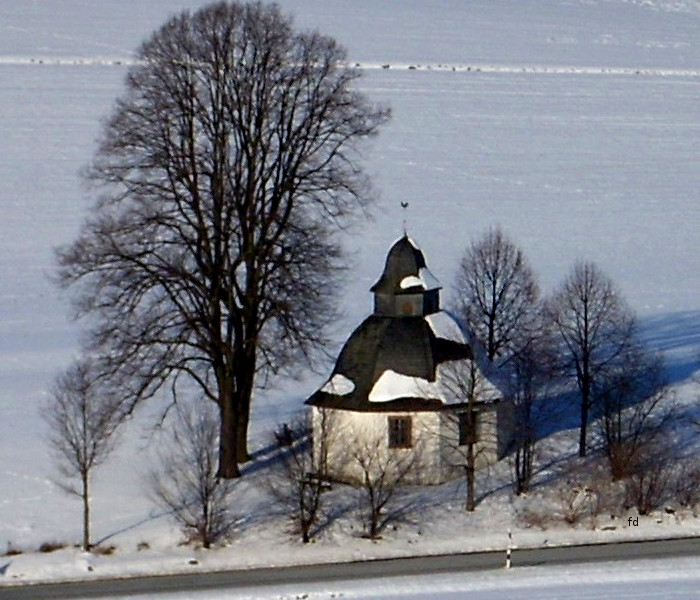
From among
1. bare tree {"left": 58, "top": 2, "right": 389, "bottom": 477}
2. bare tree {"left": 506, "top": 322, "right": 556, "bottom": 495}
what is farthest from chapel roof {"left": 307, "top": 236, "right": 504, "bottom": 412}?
bare tree {"left": 58, "top": 2, "right": 389, "bottom": 477}

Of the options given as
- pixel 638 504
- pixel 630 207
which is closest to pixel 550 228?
pixel 630 207

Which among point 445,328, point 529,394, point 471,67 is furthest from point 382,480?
point 471,67

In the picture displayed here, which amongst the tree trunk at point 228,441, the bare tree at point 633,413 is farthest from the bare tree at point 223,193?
the bare tree at point 633,413

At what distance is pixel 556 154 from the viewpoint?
251 feet

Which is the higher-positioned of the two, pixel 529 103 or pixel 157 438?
pixel 529 103

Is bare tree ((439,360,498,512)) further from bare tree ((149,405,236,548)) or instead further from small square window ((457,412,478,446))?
bare tree ((149,405,236,548))

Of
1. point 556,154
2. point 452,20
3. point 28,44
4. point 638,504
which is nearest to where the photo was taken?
point 638,504

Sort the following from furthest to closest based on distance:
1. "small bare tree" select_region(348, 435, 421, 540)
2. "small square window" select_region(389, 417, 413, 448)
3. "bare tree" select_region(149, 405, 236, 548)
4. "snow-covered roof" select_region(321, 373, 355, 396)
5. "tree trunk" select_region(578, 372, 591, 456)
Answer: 1. "tree trunk" select_region(578, 372, 591, 456)
2. "snow-covered roof" select_region(321, 373, 355, 396)
3. "small square window" select_region(389, 417, 413, 448)
4. "small bare tree" select_region(348, 435, 421, 540)
5. "bare tree" select_region(149, 405, 236, 548)

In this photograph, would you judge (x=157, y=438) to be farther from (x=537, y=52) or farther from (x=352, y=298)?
(x=537, y=52)

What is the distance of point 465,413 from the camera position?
3806 cm

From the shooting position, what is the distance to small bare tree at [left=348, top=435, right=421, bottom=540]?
116ft

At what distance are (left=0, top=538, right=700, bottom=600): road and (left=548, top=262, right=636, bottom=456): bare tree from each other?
560cm

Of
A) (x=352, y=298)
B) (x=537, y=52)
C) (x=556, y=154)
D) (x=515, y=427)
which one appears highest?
(x=537, y=52)

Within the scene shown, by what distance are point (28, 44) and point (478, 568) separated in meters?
65.5
